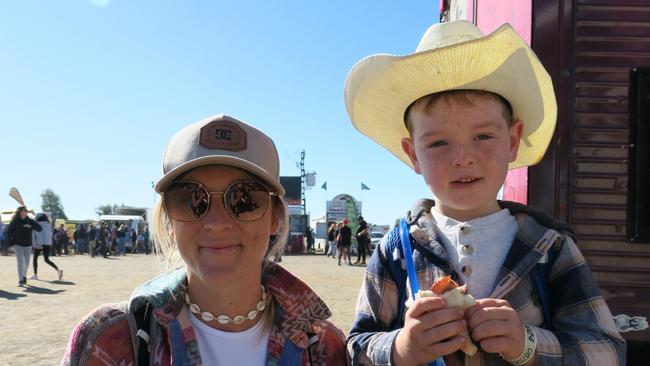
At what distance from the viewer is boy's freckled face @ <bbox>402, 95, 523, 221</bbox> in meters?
1.75

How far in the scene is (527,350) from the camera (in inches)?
61.1

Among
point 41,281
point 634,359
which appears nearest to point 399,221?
point 634,359

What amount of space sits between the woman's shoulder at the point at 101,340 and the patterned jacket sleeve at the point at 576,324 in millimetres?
1273

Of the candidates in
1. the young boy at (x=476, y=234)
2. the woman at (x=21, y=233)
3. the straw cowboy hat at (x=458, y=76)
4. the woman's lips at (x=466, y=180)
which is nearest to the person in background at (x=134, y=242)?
the woman at (x=21, y=233)

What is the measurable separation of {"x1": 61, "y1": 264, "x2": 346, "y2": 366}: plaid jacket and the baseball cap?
1.26 ft

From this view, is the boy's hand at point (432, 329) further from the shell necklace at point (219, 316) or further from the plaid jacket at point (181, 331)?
the shell necklace at point (219, 316)

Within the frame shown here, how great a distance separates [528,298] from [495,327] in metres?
0.34

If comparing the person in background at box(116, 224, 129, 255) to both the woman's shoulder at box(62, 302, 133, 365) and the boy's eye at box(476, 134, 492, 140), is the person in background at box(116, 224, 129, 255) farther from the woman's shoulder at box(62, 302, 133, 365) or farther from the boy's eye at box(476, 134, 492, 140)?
the boy's eye at box(476, 134, 492, 140)

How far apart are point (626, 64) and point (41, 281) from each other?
14.8 metres

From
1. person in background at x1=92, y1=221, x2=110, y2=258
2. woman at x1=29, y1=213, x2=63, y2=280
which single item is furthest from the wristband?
person in background at x1=92, y1=221, x2=110, y2=258

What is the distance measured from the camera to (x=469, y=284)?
70.8 inches

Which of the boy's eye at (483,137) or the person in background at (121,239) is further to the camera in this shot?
the person in background at (121,239)

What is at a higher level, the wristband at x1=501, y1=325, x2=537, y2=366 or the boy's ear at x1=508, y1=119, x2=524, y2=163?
the boy's ear at x1=508, y1=119, x2=524, y2=163

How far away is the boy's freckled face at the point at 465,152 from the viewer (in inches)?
68.9
